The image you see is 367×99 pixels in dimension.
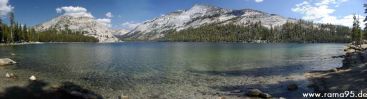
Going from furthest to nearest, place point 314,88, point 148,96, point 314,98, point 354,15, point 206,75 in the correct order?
1. point 354,15
2. point 206,75
3. point 314,88
4. point 148,96
5. point 314,98

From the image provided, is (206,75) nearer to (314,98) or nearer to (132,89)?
(132,89)

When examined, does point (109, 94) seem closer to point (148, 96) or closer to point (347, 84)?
point (148, 96)

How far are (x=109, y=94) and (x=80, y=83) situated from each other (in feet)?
28.1

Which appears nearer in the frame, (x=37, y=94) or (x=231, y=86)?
(x=37, y=94)

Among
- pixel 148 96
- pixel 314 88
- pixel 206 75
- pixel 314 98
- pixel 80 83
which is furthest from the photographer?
→ pixel 206 75

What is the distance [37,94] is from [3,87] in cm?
561

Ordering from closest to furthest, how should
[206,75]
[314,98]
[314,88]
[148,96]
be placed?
[314,98], [148,96], [314,88], [206,75]

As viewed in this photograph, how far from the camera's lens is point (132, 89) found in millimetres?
42281

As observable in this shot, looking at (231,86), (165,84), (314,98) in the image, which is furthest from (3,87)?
(314,98)

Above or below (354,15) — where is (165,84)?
below

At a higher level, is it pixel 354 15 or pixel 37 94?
pixel 354 15

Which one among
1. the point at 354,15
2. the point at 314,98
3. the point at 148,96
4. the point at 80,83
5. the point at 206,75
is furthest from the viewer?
the point at 354,15

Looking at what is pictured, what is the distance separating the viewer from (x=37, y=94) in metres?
35.7

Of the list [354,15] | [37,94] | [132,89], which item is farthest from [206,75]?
[354,15]
